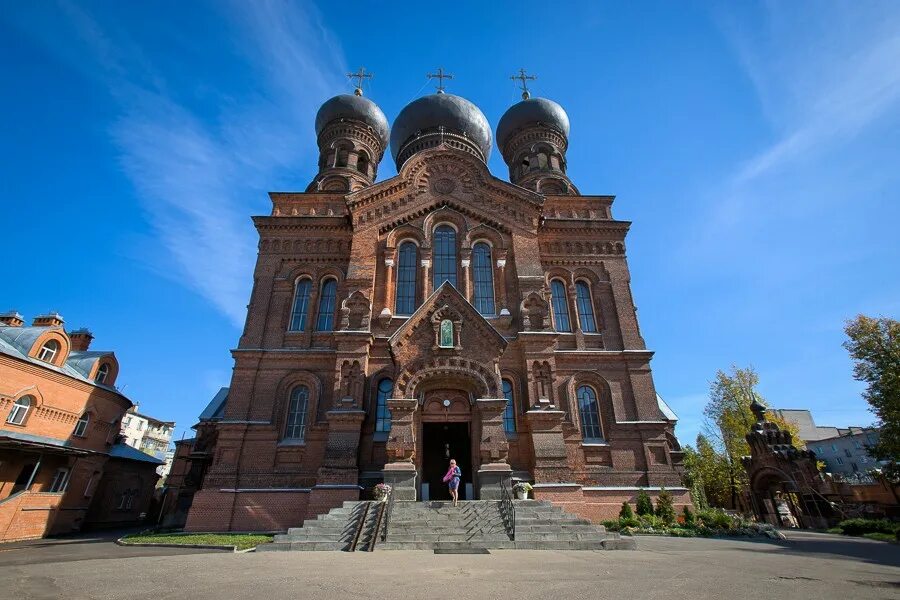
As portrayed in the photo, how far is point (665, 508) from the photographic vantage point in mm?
15742

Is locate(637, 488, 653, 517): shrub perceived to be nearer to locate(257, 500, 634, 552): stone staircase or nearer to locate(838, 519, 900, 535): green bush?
locate(257, 500, 634, 552): stone staircase

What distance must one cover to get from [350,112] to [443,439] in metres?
21.9

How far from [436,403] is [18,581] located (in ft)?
37.1

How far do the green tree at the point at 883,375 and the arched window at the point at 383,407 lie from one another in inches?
874

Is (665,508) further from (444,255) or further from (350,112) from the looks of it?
(350,112)

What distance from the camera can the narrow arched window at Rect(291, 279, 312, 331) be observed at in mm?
19844

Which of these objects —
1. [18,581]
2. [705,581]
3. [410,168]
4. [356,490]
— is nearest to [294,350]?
[356,490]

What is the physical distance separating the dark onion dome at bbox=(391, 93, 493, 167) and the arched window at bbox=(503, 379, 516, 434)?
17.7 metres

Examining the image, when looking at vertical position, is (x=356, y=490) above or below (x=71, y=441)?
below

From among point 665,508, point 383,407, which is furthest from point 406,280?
point 665,508

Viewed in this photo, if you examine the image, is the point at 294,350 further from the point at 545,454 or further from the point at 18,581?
the point at 18,581

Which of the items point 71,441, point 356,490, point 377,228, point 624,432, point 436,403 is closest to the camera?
point 356,490

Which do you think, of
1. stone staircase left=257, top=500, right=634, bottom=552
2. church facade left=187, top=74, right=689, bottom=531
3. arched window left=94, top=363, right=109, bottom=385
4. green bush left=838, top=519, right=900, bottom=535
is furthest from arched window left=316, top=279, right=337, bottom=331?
green bush left=838, top=519, right=900, bottom=535

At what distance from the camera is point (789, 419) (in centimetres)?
5484
